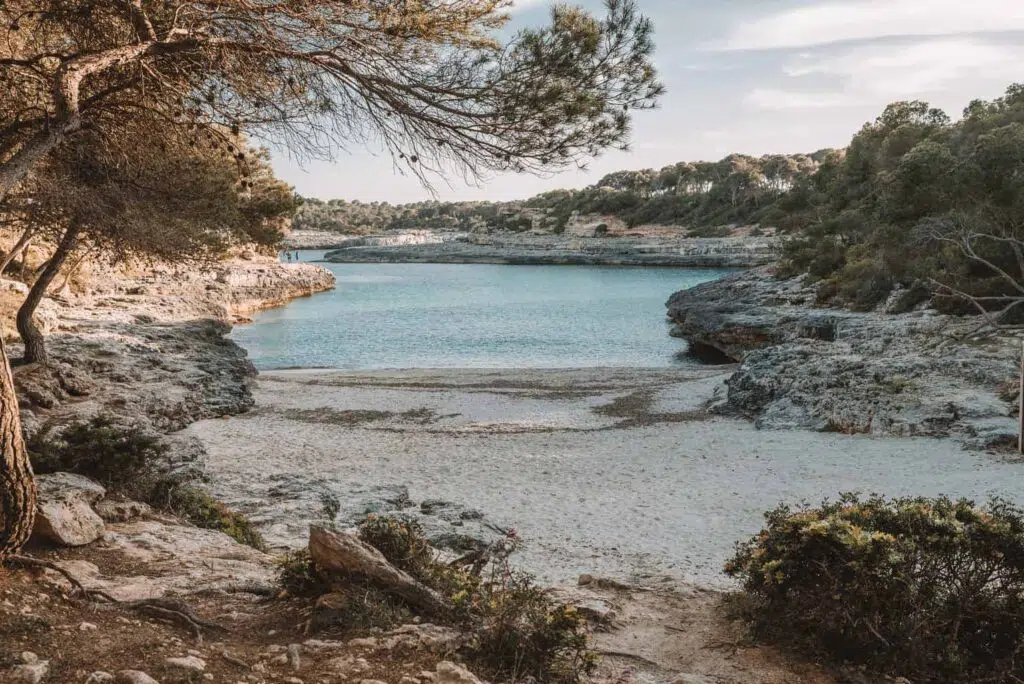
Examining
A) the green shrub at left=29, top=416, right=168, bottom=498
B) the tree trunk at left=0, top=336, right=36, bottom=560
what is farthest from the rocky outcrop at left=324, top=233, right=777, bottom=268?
the tree trunk at left=0, top=336, right=36, bottom=560

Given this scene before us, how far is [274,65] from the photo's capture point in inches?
272

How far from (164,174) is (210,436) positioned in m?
5.18

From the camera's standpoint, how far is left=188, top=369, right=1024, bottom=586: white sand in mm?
9562

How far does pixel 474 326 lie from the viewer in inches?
1597

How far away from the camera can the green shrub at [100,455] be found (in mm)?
7754

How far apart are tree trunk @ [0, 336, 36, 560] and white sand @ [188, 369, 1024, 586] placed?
4790mm

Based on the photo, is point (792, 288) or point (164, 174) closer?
point (164, 174)

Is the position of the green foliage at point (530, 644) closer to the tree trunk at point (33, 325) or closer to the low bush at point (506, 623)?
the low bush at point (506, 623)

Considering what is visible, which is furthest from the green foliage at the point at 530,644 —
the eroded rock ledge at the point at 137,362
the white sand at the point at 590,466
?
the eroded rock ledge at the point at 137,362

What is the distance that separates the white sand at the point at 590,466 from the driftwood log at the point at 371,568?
303 cm

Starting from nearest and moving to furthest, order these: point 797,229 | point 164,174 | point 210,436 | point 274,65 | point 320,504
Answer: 1. point 274,65
2. point 320,504
3. point 164,174
4. point 210,436
5. point 797,229

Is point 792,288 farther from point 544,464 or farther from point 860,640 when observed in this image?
point 860,640

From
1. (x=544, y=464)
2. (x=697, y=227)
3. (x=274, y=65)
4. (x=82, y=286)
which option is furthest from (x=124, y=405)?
(x=697, y=227)

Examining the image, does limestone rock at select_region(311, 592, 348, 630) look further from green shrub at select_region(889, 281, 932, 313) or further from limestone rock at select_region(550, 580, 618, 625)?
green shrub at select_region(889, 281, 932, 313)
